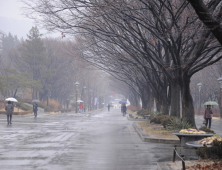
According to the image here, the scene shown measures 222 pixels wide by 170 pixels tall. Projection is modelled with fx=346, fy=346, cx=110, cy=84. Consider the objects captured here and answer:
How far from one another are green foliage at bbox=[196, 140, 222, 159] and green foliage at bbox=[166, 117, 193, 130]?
28.2ft

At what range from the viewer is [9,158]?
10445mm

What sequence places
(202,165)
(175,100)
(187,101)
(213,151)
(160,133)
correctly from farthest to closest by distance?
(175,100)
(187,101)
(160,133)
(213,151)
(202,165)

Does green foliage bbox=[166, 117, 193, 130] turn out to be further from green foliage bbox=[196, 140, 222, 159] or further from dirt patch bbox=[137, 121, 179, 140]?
green foliage bbox=[196, 140, 222, 159]

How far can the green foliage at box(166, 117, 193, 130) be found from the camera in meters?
18.3

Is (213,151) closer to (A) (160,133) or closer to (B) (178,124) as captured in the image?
(A) (160,133)

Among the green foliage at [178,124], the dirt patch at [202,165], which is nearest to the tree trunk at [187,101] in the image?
the green foliage at [178,124]

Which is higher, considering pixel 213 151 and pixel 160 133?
pixel 213 151

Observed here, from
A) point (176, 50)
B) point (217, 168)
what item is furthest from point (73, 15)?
point (217, 168)

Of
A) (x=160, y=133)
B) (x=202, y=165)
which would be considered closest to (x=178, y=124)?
(x=160, y=133)

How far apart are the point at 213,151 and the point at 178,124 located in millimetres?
9807

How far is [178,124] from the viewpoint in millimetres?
18891

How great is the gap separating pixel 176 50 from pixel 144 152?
763 cm

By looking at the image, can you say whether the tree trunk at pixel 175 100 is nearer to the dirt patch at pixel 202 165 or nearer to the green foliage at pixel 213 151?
the green foliage at pixel 213 151

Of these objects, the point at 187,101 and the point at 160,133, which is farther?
the point at 187,101
